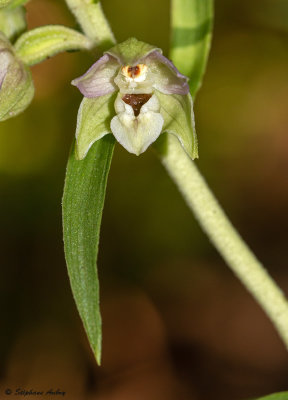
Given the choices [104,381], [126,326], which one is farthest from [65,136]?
[104,381]

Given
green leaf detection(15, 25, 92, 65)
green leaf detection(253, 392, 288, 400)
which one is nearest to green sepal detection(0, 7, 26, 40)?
green leaf detection(15, 25, 92, 65)

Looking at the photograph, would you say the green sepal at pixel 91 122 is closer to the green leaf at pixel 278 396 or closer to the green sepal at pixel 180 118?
the green sepal at pixel 180 118

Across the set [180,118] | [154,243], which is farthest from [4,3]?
[154,243]

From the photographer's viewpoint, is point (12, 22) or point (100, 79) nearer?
point (100, 79)

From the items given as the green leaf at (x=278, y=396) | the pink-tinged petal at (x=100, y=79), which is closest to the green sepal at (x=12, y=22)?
the pink-tinged petal at (x=100, y=79)

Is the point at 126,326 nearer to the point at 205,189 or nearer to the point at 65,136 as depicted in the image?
the point at 65,136

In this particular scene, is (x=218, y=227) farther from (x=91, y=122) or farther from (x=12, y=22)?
(x=12, y=22)
